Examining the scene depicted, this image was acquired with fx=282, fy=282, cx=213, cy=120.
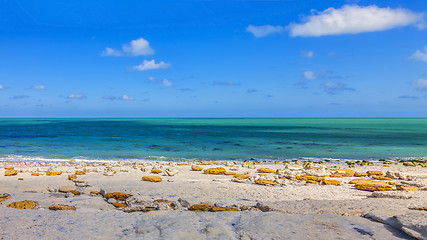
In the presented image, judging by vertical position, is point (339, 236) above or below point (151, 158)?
above

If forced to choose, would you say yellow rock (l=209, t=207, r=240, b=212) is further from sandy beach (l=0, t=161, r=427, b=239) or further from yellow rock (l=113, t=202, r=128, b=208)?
yellow rock (l=113, t=202, r=128, b=208)

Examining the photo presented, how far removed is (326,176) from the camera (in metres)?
16.7

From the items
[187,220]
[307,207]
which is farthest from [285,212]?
[187,220]

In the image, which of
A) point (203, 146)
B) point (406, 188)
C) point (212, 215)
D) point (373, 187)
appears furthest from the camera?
point (203, 146)

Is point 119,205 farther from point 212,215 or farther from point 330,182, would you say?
point 330,182

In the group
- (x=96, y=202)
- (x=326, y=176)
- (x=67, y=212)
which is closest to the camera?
(x=67, y=212)

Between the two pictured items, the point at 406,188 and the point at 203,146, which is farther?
the point at 203,146

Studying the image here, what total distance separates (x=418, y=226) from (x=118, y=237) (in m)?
6.56

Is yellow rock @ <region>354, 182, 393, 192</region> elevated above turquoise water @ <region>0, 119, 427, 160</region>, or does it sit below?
above

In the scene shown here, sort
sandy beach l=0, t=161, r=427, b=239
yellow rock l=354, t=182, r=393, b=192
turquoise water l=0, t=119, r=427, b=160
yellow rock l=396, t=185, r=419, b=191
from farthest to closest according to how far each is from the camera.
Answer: turquoise water l=0, t=119, r=427, b=160 < yellow rock l=354, t=182, r=393, b=192 < yellow rock l=396, t=185, r=419, b=191 < sandy beach l=0, t=161, r=427, b=239

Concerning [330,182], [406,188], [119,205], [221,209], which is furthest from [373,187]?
[119,205]

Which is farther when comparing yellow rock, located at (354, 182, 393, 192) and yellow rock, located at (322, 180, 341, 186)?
yellow rock, located at (322, 180, 341, 186)

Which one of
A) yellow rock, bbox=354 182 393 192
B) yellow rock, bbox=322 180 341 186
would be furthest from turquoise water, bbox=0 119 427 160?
yellow rock, bbox=354 182 393 192

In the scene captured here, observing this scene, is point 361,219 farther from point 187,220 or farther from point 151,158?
point 151,158
